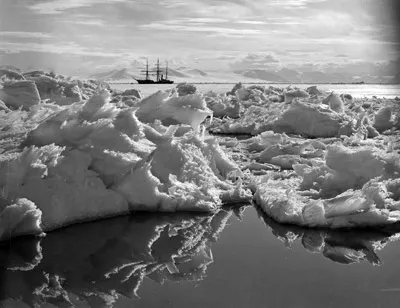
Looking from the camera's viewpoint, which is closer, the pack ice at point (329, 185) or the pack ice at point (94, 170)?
the pack ice at point (94, 170)

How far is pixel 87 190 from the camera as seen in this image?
4.31 metres

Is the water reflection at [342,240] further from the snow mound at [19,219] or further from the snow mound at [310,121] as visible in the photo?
the snow mound at [310,121]

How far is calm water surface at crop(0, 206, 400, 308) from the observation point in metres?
3.04

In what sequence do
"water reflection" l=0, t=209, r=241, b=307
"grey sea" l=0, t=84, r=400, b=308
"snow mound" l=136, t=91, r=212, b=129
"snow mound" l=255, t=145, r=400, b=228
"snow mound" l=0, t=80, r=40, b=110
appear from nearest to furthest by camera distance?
"grey sea" l=0, t=84, r=400, b=308
"water reflection" l=0, t=209, r=241, b=307
"snow mound" l=255, t=145, r=400, b=228
"snow mound" l=136, t=91, r=212, b=129
"snow mound" l=0, t=80, r=40, b=110

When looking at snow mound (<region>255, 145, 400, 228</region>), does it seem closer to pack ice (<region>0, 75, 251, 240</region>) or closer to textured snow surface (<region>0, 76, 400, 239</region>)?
textured snow surface (<region>0, 76, 400, 239</region>)

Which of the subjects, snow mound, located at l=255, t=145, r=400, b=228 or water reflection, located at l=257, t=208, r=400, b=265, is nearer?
water reflection, located at l=257, t=208, r=400, b=265

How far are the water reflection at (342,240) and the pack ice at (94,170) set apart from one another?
93cm

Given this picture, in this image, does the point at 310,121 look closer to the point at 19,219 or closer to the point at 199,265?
the point at 199,265

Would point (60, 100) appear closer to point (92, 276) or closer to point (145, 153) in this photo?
point (145, 153)

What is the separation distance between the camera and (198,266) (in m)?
3.58

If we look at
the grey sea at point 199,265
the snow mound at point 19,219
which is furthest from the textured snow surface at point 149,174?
the grey sea at point 199,265

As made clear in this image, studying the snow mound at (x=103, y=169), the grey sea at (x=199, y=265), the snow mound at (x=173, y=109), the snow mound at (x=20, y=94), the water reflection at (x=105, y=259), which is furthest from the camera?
the snow mound at (x=20, y=94)

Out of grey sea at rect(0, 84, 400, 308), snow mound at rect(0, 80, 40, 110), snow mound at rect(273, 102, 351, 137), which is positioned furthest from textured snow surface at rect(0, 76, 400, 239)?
snow mound at rect(273, 102, 351, 137)

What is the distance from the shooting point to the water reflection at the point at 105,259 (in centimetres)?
316
